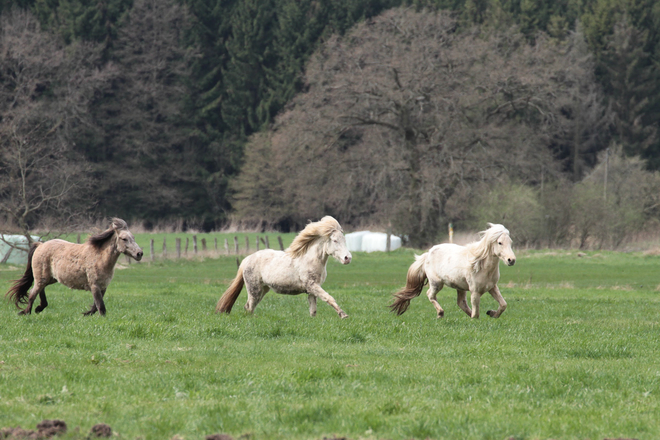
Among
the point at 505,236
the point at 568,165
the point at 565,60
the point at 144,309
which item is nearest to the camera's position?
the point at 505,236

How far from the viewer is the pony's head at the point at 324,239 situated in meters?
14.1

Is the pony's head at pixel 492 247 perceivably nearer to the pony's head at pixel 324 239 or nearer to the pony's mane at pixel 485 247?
the pony's mane at pixel 485 247

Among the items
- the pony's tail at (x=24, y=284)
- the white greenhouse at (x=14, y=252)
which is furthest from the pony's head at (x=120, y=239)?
the white greenhouse at (x=14, y=252)

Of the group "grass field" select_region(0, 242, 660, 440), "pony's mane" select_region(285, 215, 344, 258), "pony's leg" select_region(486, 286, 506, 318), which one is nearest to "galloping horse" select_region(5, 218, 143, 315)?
"grass field" select_region(0, 242, 660, 440)

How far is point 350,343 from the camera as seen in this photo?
461 inches

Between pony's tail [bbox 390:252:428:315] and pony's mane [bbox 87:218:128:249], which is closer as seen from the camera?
pony's mane [bbox 87:218:128:249]

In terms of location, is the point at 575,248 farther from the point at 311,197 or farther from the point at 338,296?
the point at 338,296

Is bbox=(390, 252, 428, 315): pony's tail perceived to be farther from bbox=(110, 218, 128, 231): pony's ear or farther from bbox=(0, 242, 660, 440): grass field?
bbox=(110, 218, 128, 231): pony's ear

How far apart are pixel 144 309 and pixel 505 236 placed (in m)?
7.11

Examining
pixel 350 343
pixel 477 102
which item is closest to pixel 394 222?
pixel 477 102

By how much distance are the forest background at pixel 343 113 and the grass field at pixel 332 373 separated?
106 feet

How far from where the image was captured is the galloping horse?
14.0 metres

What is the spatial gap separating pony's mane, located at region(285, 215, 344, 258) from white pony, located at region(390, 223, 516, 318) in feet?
7.21

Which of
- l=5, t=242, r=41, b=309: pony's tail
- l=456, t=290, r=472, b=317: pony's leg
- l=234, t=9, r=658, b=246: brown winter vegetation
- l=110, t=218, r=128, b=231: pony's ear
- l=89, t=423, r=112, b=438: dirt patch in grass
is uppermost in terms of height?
l=234, t=9, r=658, b=246: brown winter vegetation
